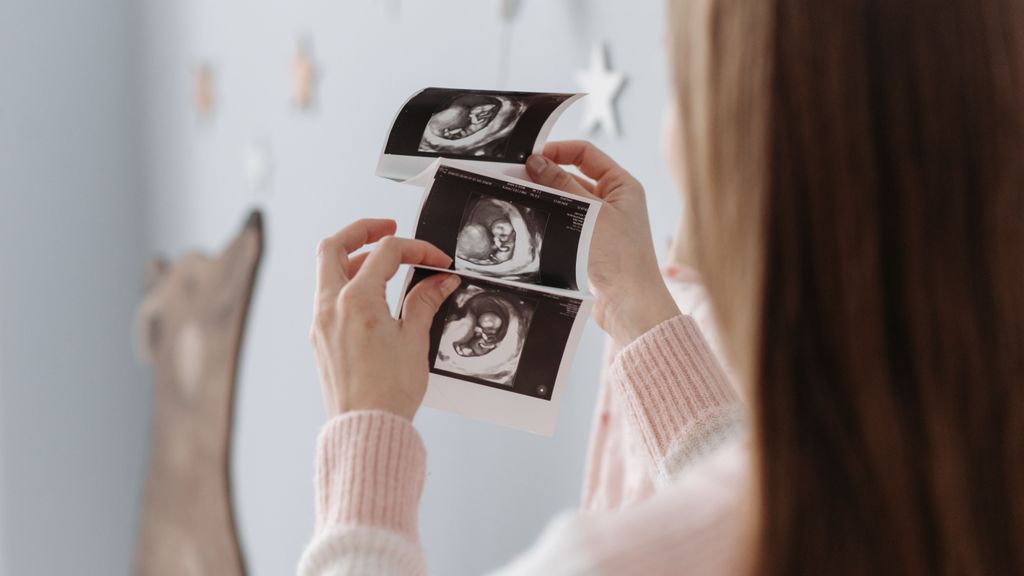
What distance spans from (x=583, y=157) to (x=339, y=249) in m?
0.24

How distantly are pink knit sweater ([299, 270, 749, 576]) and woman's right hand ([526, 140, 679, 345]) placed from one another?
3 cm

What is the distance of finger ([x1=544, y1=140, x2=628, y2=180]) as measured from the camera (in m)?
0.87

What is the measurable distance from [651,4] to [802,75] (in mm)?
524

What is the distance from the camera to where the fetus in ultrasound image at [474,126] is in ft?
2.69

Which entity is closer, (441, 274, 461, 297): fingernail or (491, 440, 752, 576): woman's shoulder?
(491, 440, 752, 576): woman's shoulder

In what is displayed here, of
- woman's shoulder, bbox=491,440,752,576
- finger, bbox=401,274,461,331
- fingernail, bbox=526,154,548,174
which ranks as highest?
fingernail, bbox=526,154,548,174

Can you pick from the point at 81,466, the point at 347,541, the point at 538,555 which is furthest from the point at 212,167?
the point at 538,555

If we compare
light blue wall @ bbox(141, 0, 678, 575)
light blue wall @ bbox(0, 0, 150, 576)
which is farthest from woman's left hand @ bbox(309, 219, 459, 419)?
light blue wall @ bbox(0, 0, 150, 576)

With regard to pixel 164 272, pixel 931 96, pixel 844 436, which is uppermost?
pixel 931 96

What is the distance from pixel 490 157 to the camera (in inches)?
32.2

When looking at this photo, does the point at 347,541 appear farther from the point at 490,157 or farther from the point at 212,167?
the point at 212,167

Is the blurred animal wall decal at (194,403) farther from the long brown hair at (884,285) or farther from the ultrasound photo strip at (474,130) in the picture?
the long brown hair at (884,285)

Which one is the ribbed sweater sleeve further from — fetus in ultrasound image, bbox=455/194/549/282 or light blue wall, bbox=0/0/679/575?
light blue wall, bbox=0/0/679/575

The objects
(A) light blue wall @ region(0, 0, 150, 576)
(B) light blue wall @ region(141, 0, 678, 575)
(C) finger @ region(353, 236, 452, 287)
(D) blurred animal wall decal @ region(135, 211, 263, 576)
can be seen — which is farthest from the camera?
(A) light blue wall @ region(0, 0, 150, 576)
